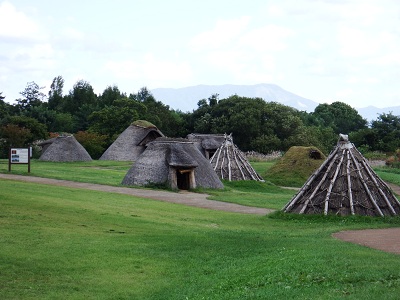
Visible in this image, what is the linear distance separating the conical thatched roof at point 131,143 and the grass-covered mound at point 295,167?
19422 millimetres

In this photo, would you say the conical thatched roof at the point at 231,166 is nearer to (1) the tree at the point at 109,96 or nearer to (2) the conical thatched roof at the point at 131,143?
(2) the conical thatched roof at the point at 131,143

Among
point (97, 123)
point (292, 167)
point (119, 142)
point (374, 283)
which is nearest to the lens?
point (374, 283)

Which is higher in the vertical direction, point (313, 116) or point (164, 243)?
point (313, 116)

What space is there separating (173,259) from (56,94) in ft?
342

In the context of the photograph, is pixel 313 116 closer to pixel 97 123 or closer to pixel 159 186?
pixel 97 123

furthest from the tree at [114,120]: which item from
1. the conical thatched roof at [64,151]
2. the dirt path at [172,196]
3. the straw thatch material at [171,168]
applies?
the dirt path at [172,196]

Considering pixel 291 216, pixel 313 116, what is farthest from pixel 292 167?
pixel 313 116

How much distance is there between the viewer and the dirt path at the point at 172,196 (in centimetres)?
2730

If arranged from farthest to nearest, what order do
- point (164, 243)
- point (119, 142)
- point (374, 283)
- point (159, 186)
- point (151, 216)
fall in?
point (119, 142), point (159, 186), point (151, 216), point (164, 243), point (374, 283)

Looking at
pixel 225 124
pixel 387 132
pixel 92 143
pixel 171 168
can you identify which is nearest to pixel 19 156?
pixel 171 168

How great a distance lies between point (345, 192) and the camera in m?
22.4

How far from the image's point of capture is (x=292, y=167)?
4912cm

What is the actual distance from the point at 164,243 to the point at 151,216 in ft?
20.3

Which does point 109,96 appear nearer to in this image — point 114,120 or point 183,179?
point 114,120
